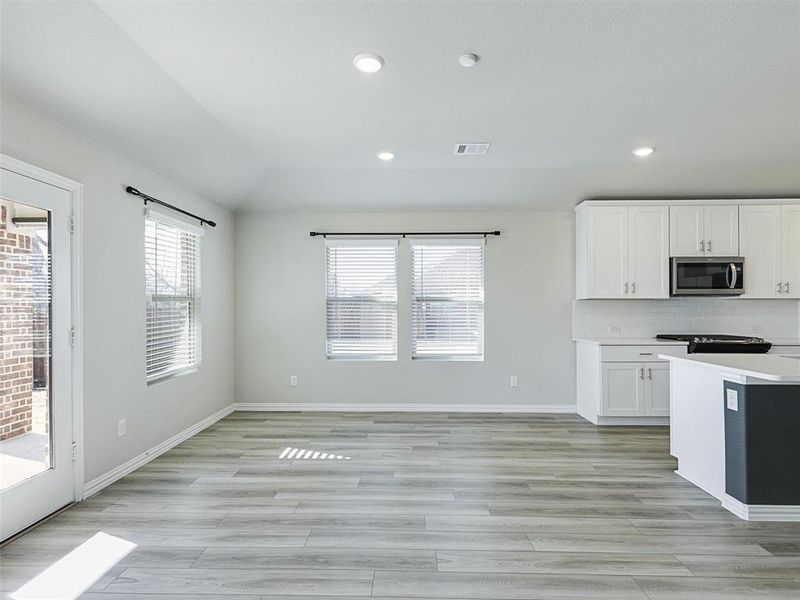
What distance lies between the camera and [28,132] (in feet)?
8.69

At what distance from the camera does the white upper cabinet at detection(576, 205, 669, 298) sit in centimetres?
517

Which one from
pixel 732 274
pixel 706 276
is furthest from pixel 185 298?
pixel 732 274

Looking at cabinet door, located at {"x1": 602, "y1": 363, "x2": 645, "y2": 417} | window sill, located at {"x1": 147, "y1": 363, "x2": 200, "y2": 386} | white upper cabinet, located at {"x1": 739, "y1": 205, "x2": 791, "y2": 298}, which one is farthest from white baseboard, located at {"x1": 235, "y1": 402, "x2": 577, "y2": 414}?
white upper cabinet, located at {"x1": 739, "y1": 205, "x2": 791, "y2": 298}

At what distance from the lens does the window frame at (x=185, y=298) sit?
3.91 metres

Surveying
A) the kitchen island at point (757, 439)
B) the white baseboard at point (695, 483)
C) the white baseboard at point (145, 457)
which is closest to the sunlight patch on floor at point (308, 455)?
the white baseboard at point (145, 457)

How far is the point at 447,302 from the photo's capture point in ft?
18.7

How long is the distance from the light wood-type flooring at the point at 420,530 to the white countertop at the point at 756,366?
897 mm

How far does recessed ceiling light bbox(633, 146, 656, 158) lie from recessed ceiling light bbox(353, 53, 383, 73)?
277 cm

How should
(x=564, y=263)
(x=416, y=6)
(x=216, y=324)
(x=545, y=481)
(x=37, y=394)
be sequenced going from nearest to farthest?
(x=416, y=6)
(x=37, y=394)
(x=545, y=481)
(x=216, y=324)
(x=564, y=263)

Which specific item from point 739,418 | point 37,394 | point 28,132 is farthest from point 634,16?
point 37,394

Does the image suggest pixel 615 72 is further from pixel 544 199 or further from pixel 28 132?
pixel 28 132

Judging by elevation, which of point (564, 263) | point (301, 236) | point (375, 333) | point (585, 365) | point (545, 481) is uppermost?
point (301, 236)

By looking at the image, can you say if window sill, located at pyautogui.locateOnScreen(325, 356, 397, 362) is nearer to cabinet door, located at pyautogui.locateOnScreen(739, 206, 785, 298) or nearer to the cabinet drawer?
the cabinet drawer

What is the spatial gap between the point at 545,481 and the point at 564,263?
296 centimetres
